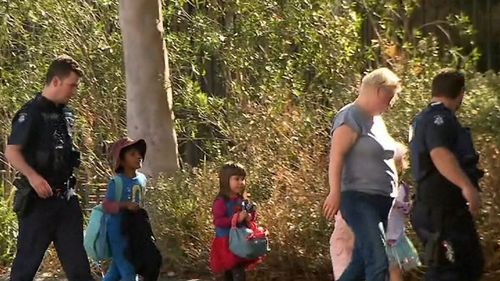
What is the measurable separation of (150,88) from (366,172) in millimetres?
4502

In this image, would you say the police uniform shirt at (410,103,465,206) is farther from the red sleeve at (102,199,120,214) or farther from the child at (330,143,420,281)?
the red sleeve at (102,199,120,214)

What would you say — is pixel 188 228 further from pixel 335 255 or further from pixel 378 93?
pixel 378 93

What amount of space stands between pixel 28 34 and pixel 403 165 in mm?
5961

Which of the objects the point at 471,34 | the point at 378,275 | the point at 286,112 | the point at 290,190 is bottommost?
the point at 378,275

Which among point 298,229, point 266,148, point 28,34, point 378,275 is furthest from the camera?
point 28,34

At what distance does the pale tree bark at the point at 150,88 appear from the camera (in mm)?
12523

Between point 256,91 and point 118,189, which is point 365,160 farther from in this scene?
point 256,91

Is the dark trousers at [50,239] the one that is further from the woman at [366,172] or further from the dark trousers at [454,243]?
the dark trousers at [454,243]

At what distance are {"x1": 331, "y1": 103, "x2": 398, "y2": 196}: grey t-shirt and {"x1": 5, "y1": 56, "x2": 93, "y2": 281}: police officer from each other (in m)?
1.86

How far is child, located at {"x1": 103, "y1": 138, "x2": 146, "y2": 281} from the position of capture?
32.0 feet

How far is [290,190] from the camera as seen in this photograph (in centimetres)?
1106

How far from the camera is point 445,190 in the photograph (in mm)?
8273

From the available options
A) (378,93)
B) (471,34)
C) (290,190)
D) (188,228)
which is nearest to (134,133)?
(188,228)

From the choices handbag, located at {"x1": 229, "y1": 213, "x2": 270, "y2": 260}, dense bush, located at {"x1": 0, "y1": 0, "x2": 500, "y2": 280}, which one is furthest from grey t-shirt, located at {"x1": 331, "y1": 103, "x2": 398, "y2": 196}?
handbag, located at {"x1": 229, "y1": 213, "x2": 270, "y2": 260}
